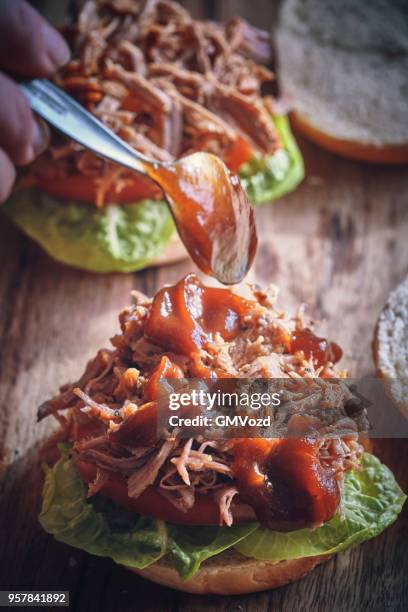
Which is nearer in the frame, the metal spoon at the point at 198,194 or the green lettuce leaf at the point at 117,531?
the green lettuce leaf at the point at 117,531

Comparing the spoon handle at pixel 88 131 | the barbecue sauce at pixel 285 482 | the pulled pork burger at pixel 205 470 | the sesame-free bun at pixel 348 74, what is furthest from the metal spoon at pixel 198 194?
the sesame-free bun at pixel 348 74

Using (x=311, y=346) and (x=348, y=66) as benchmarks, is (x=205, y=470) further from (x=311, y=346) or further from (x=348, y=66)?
(x=348, y=66)

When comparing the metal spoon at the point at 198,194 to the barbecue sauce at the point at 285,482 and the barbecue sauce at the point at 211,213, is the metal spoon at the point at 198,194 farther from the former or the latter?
the barbecue sauce at the point at 285,482

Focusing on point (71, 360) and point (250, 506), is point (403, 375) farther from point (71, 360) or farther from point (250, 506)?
point (71, 360)

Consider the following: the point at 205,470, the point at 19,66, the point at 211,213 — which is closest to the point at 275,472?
the point at 205,470

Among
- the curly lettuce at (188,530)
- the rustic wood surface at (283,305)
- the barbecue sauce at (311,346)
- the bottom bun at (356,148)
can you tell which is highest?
the barbecue sauce at (311,346)

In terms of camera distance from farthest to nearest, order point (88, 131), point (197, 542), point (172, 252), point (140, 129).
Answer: point (172, 252)
point (140, 129)
point (88, 131)
point (197, 542)

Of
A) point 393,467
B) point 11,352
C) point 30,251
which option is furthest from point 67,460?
point 30,251
